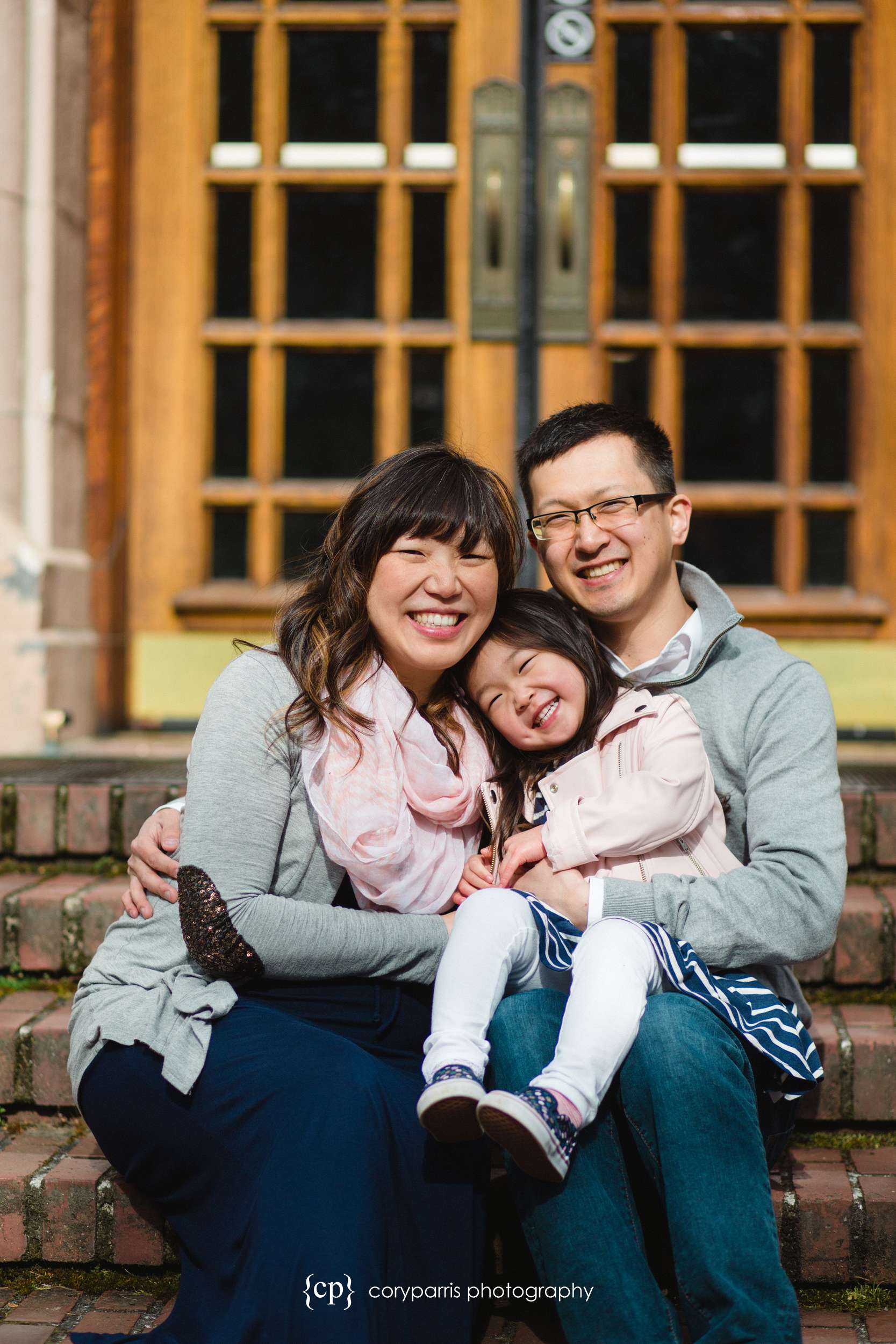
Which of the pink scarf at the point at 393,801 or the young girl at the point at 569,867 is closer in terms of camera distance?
the young girl at the point at 569,867

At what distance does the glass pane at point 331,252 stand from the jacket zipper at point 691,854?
2380 millimetres

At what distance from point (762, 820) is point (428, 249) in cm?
249

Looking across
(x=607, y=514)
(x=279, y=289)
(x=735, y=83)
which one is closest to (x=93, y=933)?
(x=607, y=514)

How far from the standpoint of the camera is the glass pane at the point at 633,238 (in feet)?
12.7

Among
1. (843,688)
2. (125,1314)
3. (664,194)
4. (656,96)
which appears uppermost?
(656,96)

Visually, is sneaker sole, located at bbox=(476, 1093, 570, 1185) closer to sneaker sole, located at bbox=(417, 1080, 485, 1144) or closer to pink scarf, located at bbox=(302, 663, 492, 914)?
sneaker sole, located at bbox=(417, 1080, 485, 1144)

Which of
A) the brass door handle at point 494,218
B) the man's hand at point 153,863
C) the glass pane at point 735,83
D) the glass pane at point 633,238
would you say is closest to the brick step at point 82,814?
the man's hand at point 153,863

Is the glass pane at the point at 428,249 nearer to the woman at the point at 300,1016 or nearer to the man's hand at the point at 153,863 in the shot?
the woman at the point at 300,1016

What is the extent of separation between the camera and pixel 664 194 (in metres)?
3.81

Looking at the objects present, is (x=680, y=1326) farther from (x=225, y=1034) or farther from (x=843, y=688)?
(x=843, y=688)

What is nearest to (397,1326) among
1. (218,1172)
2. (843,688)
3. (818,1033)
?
(218,1172)

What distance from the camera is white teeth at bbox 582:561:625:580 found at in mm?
2307

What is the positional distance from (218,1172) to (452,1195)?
370 millimetres

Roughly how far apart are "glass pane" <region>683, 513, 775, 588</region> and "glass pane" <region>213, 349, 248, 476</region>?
1.49 meters
